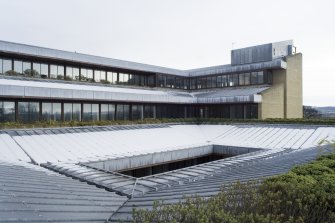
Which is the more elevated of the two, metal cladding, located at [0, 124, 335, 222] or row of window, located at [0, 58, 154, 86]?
row of window, located at [0, 58, 154, 86]

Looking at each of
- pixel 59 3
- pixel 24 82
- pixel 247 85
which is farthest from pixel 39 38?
pixel 247 85

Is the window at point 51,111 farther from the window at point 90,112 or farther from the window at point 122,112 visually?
the window at point 122,112

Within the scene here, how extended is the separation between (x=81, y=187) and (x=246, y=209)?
6.43m

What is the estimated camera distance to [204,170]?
14203 mm

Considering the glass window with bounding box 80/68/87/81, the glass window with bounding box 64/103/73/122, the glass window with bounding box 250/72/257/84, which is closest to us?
the glass window with bounding box 64/103/73/122

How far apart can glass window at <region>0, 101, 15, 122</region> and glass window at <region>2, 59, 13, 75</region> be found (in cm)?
367

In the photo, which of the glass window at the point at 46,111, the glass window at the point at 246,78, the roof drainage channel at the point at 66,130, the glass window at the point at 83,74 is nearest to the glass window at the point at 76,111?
the glass window at the point at 46,111

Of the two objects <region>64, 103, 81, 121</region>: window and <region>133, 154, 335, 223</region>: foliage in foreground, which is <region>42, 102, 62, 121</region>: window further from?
<region>133, 154, 335, 223</region>: foliage in foreground

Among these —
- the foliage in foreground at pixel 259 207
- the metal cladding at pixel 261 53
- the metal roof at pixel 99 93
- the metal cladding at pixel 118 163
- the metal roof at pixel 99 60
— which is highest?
the metal cladding at pixel 261 53

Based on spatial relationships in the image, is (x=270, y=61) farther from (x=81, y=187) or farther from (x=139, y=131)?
(x=81, y=187)

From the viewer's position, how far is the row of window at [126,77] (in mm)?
31922

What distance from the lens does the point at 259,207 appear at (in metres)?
5.93

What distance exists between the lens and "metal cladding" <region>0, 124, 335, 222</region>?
7812mm

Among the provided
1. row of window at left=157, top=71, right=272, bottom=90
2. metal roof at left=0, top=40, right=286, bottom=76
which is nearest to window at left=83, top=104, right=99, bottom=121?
metal roof at left=0, top=40, right=286, bottom=76
